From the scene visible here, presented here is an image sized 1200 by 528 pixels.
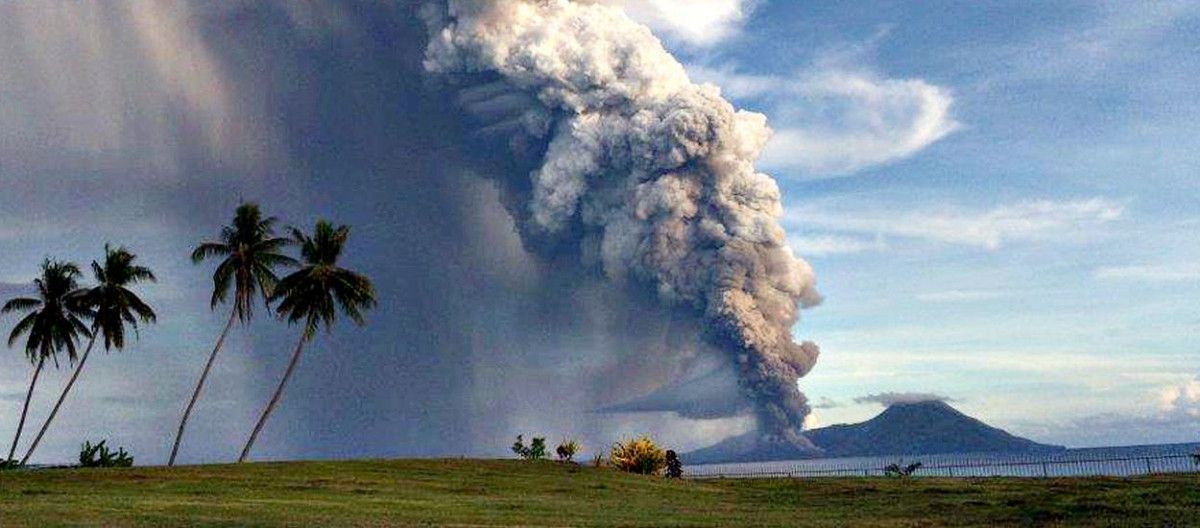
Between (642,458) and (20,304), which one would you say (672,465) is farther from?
(20,304)

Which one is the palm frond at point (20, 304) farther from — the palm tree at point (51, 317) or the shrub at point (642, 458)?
the shrub at point (642, 458)

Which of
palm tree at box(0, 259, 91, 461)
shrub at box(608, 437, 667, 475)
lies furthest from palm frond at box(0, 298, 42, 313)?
shrub at box(608, 437, 667, 475)

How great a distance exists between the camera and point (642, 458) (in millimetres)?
61344

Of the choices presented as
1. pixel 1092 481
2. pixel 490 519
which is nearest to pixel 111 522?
pixel 490 519

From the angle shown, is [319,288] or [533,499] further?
[319,288]

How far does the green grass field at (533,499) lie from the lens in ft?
93.9

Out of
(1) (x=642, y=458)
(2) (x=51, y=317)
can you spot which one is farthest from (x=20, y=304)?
(1) (x=642, y=458)

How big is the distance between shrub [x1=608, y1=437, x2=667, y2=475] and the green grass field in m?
7.51

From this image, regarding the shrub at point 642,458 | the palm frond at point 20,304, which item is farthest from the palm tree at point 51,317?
the shrub at point 642,458

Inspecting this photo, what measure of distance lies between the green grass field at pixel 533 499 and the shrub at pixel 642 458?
24.6 ft

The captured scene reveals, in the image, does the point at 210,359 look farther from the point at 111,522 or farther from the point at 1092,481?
the point at 1092,481

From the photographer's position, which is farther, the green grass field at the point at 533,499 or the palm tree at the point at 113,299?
the palm tree at the point at 113,299

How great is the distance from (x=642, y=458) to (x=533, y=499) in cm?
2365

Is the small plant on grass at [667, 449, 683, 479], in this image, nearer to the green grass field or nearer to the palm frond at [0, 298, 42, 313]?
the green grass field
